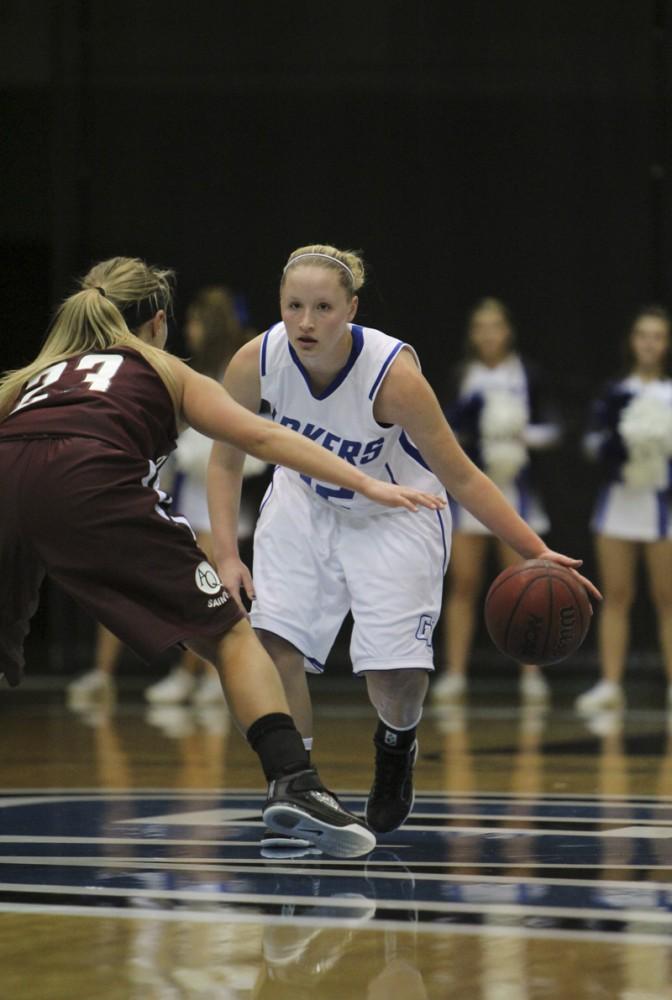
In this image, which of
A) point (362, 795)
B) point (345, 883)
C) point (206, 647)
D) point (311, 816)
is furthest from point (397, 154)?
point (345, 883)

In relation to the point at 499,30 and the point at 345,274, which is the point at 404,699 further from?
the point at 499,30

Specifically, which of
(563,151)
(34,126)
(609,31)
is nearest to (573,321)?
(563,151)

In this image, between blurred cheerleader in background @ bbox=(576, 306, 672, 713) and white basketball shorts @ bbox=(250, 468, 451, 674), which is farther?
blurred cheerleader in background @ bbox=(576, 306, 672, 713)

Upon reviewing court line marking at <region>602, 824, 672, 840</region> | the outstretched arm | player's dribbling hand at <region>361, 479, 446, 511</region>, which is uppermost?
the outstretched arm

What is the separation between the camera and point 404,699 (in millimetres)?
5270

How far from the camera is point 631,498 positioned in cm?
973

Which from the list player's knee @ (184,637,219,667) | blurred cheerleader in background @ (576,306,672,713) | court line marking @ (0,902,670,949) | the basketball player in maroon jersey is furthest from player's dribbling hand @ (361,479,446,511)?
blurred cheerleader in background @ (576,306,672,713)

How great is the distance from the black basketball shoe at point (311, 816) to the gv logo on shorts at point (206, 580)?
0.48 metres

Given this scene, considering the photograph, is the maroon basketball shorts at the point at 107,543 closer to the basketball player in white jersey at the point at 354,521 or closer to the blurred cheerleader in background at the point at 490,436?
the basketball player in white jersey at the point at 354,521

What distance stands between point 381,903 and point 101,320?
5.28 feet

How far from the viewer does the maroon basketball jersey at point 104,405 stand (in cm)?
460

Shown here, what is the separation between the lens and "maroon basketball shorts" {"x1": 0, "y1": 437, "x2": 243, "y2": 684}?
14.7 ft

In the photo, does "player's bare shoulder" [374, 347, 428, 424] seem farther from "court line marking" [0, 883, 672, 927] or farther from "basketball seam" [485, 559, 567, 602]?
"court line marking" [0, 883, 672, 927]

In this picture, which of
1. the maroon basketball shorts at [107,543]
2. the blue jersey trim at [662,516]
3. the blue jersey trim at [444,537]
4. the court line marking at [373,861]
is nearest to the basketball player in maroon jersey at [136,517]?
the maroon basketball shorts at [107,543]
